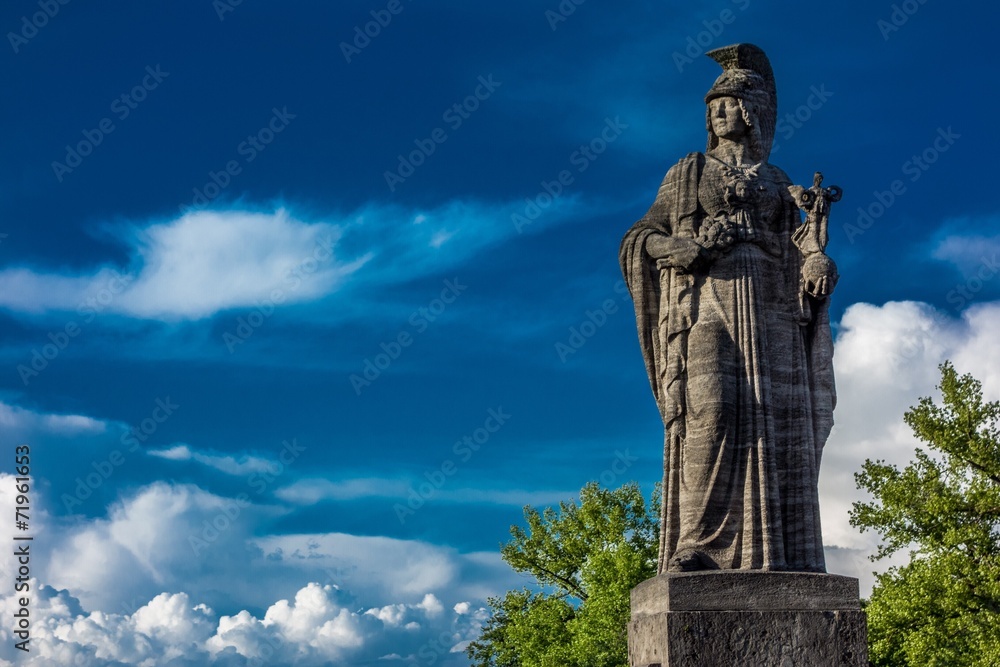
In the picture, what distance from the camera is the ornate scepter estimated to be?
11.6 metres

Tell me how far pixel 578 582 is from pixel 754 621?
2756 cm

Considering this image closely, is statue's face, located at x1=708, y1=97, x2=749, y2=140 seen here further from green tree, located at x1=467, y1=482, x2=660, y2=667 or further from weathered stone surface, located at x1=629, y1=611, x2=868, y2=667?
green tree, located at x1=467, y1=482, x2=660, y2=667

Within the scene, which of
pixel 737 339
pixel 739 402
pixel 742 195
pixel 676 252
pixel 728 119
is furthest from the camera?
pixel 728 119

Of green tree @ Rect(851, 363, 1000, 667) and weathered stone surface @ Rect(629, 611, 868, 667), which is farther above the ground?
green tree @ Rect(851, 363, 1000, 667)

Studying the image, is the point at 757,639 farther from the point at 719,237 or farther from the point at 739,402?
the point at 719,237

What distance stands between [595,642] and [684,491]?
71.8ft

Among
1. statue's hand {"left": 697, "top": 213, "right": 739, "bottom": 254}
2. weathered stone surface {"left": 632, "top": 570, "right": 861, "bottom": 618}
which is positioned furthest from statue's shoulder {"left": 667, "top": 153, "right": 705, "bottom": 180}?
weathered stone surface {"left": 632, "top": 570, "right": 861, "bottom": 618}

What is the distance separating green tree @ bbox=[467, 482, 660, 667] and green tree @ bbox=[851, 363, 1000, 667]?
7423mm

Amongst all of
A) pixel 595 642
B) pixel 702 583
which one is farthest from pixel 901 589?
pixel 702 583

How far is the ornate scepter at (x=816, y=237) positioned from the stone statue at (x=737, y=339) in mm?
14

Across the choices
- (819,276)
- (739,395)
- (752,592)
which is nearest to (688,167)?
(819,276)

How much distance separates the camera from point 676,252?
11766mm

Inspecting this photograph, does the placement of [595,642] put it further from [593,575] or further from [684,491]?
[684,491]

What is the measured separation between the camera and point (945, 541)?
85.4ft
